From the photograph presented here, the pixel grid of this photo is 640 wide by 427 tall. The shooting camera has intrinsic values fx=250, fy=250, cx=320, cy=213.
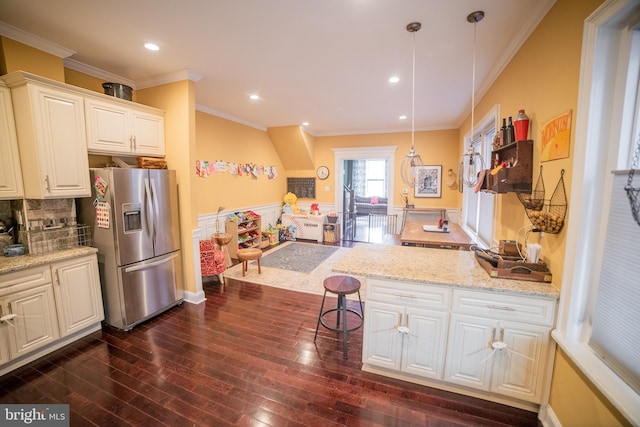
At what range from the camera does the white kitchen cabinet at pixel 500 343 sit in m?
1.59

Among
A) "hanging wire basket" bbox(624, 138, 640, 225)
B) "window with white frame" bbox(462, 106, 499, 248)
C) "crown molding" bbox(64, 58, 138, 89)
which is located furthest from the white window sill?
"crown molding" bbox(64, 58, 138, 89)

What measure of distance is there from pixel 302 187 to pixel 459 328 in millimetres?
5779

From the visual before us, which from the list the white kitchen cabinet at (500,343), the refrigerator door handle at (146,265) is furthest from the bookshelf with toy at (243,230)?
the white kitchen cabinet at (500,343)

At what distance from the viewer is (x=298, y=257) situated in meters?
5.04

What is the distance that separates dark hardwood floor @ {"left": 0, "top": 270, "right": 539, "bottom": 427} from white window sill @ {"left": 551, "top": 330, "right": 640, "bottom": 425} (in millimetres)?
649

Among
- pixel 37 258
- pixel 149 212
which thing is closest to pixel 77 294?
pixel 37 258

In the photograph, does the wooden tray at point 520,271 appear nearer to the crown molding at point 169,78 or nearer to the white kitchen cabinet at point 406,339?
the white kitchen cabinet at point 406,339

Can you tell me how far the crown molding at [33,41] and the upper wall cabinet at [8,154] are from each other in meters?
0.43

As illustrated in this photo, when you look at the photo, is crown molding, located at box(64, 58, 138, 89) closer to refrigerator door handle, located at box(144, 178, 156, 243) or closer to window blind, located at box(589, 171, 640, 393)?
refrigerator door handle, located at box(144, 178, 156, 243)

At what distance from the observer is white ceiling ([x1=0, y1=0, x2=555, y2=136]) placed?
5.97ft

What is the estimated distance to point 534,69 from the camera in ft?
6.23

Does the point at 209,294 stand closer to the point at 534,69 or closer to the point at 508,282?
the point at 508,282

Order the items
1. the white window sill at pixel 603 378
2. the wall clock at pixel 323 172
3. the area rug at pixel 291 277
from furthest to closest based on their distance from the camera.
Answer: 1. the wall clock at pixel 323 172
2. the area rug at pixel 291 277
3. the white window sill at pixel 603 378

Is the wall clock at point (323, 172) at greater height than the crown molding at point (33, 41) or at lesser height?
lesser
